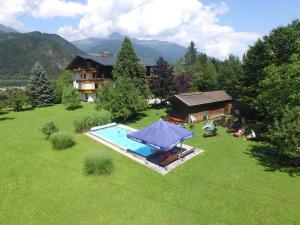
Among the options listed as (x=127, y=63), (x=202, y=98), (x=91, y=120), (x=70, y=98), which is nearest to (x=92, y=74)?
(x=70, y=98)

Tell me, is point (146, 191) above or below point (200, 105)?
below

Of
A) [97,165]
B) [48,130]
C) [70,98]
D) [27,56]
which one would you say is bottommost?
[97,165]

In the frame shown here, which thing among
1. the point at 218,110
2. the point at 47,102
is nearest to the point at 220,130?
the point at 218,110

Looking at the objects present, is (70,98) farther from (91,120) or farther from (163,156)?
(163,156)

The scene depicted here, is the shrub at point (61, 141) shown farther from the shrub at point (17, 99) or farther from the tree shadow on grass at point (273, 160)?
the shrub at point (17, 99)

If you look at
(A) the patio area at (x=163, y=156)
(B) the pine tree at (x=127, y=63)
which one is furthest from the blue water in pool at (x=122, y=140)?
(B) the pine tree at (x=127, y=63)

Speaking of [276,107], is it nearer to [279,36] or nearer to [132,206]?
[279,36]

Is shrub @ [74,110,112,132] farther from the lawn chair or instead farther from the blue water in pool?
the lawn chair
